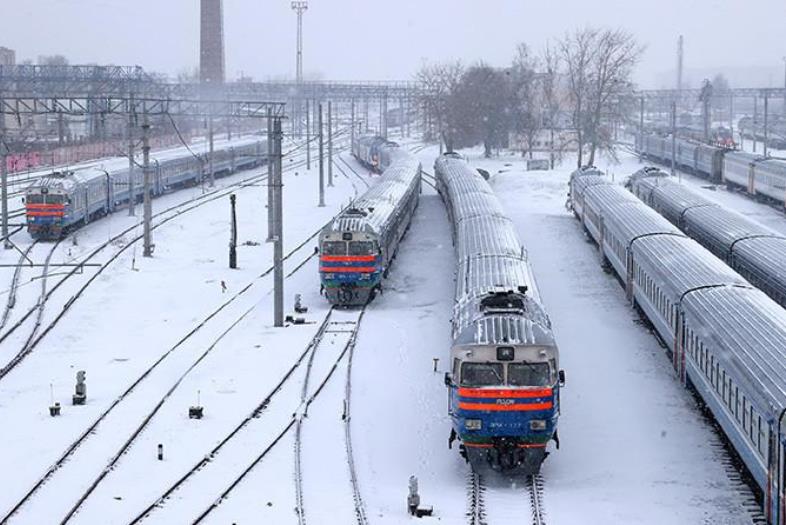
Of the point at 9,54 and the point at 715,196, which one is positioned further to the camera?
the point at 9,54

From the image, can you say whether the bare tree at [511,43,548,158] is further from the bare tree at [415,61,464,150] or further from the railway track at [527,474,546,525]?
the railway track at [527,474,546,525]

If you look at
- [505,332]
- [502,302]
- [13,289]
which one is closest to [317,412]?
[502,302]

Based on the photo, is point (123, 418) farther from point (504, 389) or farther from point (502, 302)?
point (504, 389)

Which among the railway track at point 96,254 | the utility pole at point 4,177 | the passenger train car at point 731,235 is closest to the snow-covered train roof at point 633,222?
the passenger train car at point 731,235

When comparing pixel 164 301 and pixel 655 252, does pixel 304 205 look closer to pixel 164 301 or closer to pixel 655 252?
pixel 164 301

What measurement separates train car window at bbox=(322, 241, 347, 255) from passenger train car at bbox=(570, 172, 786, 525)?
7858 millimetres

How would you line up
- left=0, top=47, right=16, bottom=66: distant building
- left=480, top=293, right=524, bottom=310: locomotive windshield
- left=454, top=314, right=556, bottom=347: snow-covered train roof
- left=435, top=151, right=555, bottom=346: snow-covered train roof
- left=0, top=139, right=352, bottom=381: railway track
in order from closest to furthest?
left=454, top=314, right=556, bottom=347: snow-covered train roof < left=435, top=151, right=555, bottom=346: snow-covered train roof < left=480, top=293, right=524, bottom=310: locomotive windshield < left=0, top=139, right=352, bottom=381: railway track < left=0, top=47, right=16, bottom=66: distant building

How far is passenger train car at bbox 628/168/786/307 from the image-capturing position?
2589cm

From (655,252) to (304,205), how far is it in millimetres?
35216

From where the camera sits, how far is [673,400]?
23125 mm

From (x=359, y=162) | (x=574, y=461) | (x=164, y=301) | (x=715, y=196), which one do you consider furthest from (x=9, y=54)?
(x=574, y=461)

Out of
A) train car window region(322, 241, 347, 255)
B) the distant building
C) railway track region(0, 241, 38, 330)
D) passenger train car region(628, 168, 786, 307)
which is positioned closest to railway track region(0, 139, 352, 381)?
railway track region(0, 241, 38, 330)

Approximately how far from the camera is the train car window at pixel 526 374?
17953 mm

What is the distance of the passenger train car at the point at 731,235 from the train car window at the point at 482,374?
363 inches
